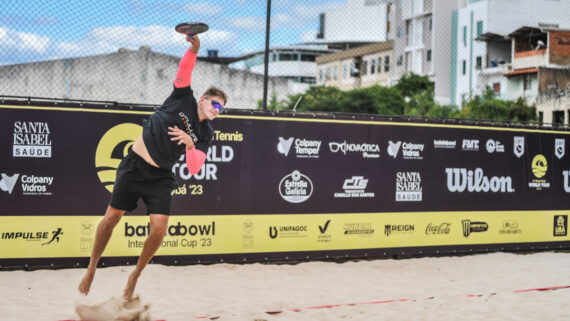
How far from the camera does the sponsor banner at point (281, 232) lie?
8180 millimetres

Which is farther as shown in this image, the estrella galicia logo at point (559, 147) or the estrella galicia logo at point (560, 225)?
the estrella galicia logo at point (559, 147)

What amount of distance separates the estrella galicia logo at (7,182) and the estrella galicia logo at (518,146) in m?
7.48

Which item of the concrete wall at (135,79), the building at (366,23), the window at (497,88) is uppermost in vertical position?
the building at (366,23)

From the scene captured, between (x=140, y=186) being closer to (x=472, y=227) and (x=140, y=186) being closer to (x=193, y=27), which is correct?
(x=193, y=27)

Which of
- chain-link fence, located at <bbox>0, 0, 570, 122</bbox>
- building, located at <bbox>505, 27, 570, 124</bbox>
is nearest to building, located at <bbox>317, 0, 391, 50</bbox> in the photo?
chain-link fence, located at <bbox>0, 0, 570, 122</bbox>

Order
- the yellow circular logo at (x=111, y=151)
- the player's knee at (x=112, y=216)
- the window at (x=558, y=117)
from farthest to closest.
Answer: the window at (x=558, y=117) < the yellow circular logo at (x=111, y=151) < the player's knee at (x=112, y=216)

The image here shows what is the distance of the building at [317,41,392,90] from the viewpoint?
216 feet

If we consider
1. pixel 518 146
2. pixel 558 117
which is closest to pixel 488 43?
pixel 558 117

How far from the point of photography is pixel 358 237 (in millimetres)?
9602

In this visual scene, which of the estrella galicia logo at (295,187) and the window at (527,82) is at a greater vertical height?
the window at (527,82)

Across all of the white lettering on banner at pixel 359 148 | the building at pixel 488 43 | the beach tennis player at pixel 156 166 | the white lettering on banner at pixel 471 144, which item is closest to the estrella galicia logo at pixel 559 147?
the white lettering on banner at pixel 471 144

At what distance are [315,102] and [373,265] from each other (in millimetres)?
37255

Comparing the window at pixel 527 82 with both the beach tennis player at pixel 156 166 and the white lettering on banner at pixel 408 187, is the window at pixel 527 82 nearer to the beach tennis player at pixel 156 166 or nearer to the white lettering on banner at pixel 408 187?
the white lettering on banner at pixel 408 187

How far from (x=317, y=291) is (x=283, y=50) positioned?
6064 mm
